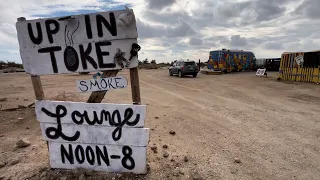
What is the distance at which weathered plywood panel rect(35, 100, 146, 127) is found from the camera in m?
3.15

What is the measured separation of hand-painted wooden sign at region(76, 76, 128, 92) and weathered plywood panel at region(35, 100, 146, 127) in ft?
0.72

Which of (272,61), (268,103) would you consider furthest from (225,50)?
(268,103)

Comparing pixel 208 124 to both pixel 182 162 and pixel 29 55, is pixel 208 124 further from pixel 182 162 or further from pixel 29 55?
pixel 29 55

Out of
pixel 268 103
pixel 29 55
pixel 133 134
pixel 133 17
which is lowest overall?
pixel 268 103

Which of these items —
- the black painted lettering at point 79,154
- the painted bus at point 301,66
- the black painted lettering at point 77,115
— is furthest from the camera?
the painted bus at point 301,66

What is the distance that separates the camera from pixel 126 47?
3.06 metres

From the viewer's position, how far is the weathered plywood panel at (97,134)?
3.19 metres

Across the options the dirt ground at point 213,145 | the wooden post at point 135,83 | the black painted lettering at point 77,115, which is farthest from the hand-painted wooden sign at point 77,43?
the dirt ground at point 213,145

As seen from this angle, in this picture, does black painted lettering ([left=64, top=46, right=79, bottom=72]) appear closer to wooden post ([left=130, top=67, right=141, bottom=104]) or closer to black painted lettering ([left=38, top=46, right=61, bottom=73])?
black painted lettering ([left=38, top=46, right=61, bottom=73])

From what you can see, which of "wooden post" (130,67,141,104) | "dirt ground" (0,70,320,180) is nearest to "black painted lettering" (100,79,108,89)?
"wooden post" (130,67,141,104)

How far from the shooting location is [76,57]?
3.15 m

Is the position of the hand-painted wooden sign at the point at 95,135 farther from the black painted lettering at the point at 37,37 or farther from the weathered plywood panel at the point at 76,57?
the black painted lettering at the point at 37,37

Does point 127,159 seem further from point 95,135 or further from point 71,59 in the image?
point 71,59

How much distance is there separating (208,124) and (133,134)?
3.22 metres
